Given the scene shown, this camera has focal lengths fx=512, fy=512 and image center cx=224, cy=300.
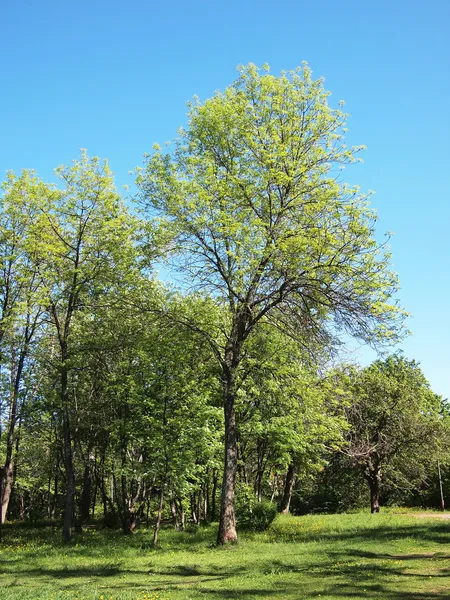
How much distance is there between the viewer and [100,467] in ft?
93.2

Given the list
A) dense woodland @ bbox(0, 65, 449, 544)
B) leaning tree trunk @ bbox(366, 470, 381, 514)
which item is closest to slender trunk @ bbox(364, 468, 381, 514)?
leaning tree trunk @ bbox(366, 470, 381, 514)

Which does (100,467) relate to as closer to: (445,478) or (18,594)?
(18,594)

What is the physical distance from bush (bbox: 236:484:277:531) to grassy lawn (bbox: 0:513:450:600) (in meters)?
1.20

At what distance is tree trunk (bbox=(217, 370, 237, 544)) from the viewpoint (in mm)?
18109

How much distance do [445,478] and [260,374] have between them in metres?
39.0

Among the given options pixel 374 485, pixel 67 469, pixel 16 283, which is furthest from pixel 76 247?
pixel 374 485

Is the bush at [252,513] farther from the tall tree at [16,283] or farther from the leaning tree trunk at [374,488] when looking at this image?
the leaning tree trunk at [374,488]

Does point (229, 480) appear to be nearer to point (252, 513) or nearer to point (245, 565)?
point (245, 565)

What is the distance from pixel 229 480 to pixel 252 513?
6.56m

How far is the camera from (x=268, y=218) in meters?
19.1

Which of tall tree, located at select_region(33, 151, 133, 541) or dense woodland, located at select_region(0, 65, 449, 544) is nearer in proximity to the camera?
dense woodland, located at select_region(0, 65, 449, 544)

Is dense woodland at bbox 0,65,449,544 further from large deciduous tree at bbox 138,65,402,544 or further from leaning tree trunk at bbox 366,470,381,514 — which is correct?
leaning tree trunk at bbox 366,470,381,514

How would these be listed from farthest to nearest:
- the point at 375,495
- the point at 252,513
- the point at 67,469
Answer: the point at 375,495 → the point at 252,513 → the point at 67,469

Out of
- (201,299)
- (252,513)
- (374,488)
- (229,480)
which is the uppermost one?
(201,299)
